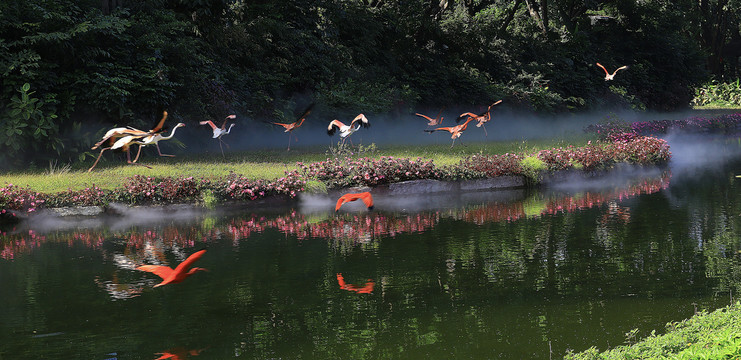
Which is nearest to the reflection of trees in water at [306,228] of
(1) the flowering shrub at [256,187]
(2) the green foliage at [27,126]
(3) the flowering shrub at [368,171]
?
(1) the flowering shrub at [256,187]

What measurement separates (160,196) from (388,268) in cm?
612

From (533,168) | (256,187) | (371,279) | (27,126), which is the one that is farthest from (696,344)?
(27,126)

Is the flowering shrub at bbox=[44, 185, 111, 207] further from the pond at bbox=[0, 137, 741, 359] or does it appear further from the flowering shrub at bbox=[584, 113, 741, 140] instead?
the flowering shrub at bbox=[584, 113, 741, 140]

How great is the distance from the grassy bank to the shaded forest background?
14.6 m

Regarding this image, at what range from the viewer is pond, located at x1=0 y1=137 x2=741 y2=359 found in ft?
21.1

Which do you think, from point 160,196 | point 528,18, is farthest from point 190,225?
point 528,18

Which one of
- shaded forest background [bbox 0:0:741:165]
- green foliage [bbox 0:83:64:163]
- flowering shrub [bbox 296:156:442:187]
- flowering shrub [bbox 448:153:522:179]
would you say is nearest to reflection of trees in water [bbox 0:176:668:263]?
flowering shrub [bbox 296:156:442:187]

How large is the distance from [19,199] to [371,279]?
24.5 feet

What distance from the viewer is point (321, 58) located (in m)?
26.7

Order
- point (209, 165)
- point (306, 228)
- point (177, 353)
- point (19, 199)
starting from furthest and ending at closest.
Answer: point (209, 165), point (19, 199), point (306, 228), point (177, 353)

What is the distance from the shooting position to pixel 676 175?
18.3m

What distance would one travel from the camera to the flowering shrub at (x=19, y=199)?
42.0 feet

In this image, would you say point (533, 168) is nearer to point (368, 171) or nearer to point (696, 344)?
point (368, 171)

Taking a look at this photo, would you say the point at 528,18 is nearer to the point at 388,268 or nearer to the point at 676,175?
the point at 676,175
